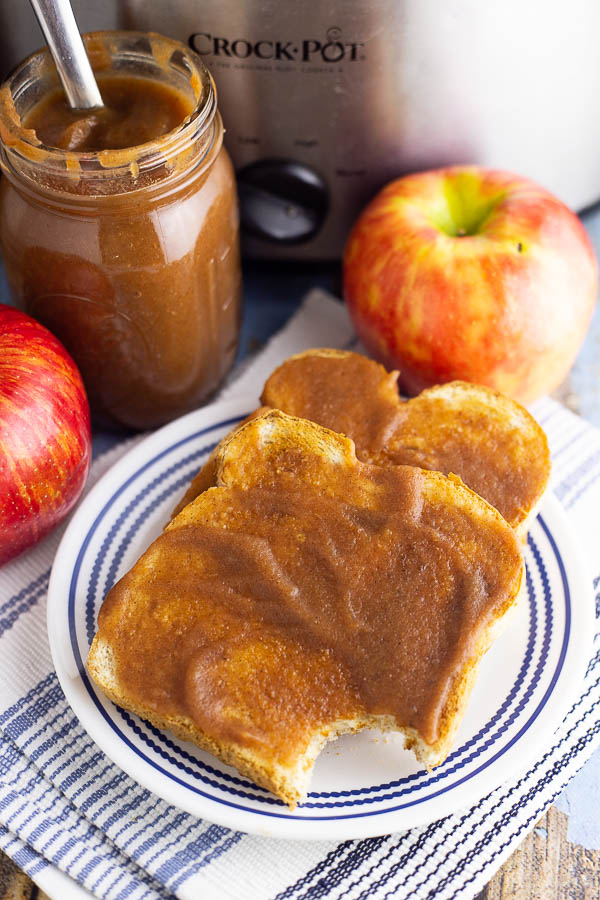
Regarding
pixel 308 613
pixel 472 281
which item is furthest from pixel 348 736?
pixel 472 281

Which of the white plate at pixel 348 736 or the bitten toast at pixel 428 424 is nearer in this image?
the white plate at pixel 348 736

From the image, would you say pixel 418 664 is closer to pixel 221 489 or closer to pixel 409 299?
pixel 221 489

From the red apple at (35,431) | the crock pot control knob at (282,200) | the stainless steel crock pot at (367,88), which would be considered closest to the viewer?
the red apple at (35,431)

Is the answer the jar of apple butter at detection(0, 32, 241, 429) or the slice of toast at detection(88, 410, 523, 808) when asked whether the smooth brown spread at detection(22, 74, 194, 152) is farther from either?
the slice of toast at detection(88, 410, 523, 808)

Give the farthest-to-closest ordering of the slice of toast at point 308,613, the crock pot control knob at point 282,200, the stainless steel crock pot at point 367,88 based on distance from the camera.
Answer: the crock pot control knob at point 282,200 → the stainless steel crock pot at point 367,88 → the slice of toast at point 308,613

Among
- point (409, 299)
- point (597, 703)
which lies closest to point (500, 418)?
point (409, 299)

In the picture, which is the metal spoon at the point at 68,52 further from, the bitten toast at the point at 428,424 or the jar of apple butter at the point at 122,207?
→ the bitten toast at the point at 428,424

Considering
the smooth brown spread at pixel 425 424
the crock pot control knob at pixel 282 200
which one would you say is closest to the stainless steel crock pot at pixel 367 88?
the crock pot control knob at pixel 282 200
